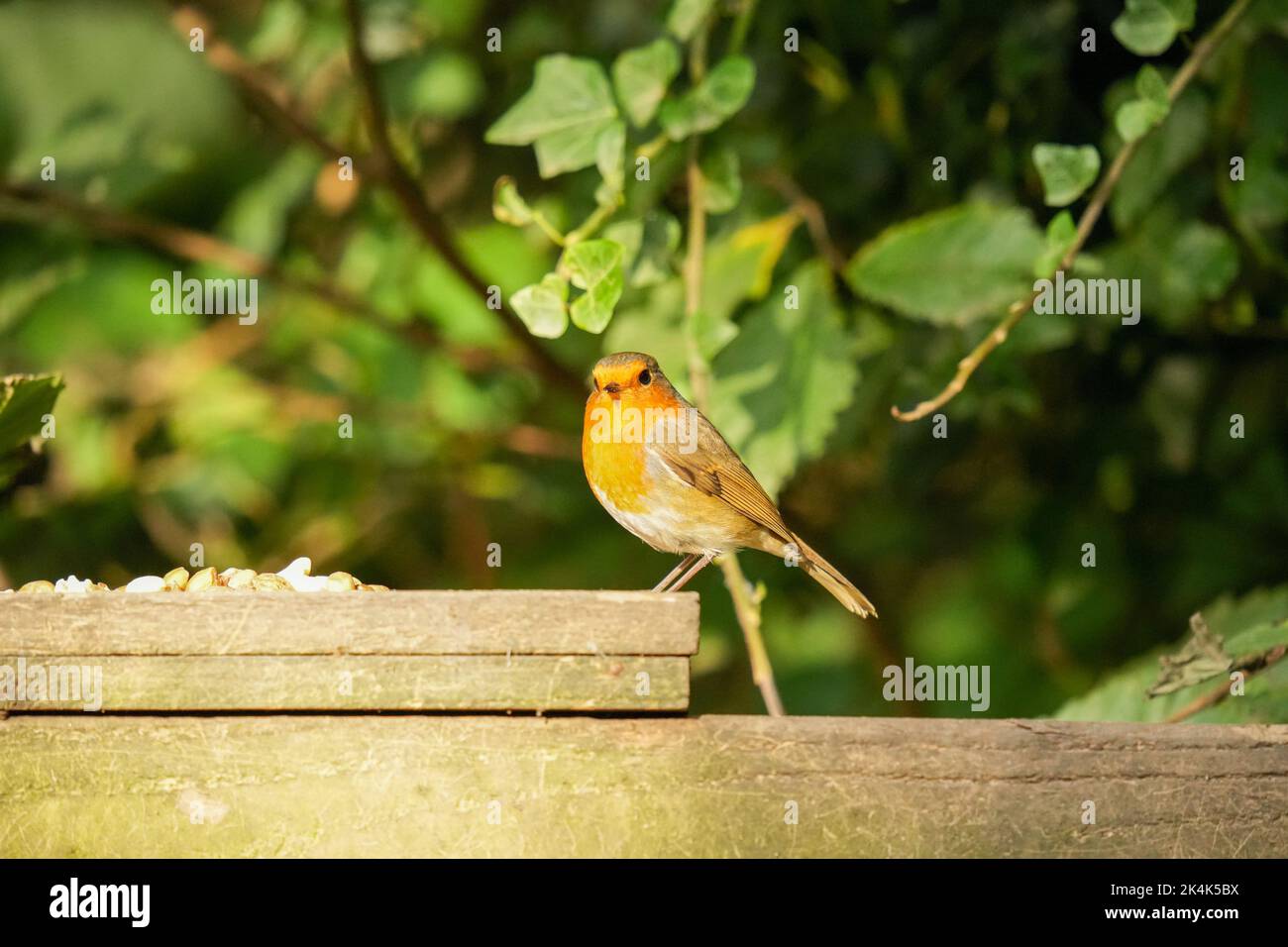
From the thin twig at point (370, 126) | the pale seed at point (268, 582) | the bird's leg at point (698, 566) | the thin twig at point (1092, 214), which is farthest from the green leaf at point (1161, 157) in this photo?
the pale seed at point (268, 582)

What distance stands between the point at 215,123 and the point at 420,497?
4.92 ft

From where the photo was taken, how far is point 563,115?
292cm

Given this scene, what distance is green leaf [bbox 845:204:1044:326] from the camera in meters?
3.07

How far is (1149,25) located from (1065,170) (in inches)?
14.4

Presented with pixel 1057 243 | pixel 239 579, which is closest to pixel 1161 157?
pixel 1057 243

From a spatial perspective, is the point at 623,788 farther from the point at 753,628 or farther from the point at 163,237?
the point at 163,237

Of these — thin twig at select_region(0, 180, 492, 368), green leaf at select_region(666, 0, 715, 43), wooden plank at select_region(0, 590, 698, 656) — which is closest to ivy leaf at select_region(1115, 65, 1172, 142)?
green leaf at select_region(666, 0, 715, 43)

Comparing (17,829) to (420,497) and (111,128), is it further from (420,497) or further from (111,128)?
(420,497)

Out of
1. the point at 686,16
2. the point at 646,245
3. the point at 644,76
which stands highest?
the point at 686,16

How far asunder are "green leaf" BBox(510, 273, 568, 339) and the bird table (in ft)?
2.69

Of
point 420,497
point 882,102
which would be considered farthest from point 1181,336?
point 420,497

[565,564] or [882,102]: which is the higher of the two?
[882,102]

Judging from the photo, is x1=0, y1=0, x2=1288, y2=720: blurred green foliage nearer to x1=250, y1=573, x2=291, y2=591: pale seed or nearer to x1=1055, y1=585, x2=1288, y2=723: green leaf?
x1=1055, y1=585, x2=1288, y2=723: green leaf

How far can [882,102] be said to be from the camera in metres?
3.87
